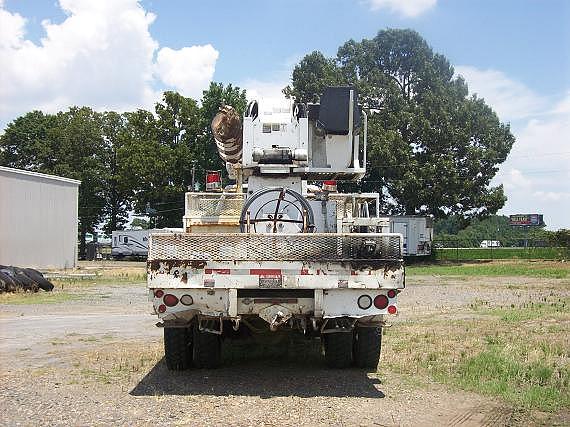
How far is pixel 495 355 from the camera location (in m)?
9.49

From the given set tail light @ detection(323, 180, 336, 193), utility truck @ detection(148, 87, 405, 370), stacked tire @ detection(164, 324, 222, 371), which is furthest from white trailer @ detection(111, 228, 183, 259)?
stacked tire @ detection(164, 324, 222, 371)

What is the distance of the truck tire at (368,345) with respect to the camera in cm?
817

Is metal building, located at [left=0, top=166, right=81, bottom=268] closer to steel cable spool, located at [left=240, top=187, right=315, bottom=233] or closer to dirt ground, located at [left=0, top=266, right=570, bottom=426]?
dirt ground, located at [left=0, top=266, right=570, bottom=426]

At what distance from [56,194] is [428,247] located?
24670mm

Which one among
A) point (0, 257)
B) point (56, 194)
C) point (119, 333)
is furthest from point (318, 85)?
point (119, 333)

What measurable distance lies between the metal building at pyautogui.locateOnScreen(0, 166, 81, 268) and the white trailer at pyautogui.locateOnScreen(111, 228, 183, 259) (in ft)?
61.7

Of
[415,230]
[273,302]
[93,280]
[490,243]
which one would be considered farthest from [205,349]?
[490,243]

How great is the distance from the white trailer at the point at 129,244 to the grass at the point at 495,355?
4579cm

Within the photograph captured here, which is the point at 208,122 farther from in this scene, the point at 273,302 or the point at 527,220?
the point at 527,220

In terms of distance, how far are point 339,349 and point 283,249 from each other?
183 cm

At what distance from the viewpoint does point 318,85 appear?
50.1m

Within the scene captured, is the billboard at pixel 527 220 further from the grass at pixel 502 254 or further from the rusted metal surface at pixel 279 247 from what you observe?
the rusted metal surface at pixel 279 247

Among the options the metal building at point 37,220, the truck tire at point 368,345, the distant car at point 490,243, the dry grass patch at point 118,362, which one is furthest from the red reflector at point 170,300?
the distant car at point 490,243

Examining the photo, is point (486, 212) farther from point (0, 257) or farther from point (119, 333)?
point (119, 333)
